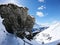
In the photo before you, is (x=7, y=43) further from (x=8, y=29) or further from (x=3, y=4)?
(x=3, y=4)

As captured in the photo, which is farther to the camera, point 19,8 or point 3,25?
point 19,8

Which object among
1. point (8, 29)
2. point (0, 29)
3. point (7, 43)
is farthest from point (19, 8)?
point (7, 43)

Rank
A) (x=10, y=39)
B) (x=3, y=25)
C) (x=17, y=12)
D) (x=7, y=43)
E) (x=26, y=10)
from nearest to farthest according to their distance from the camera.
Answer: (x=7, y=43) < (x=10, y=39) < (x=3, y=25) < (x=17, y=12) < (x=26, y=10)

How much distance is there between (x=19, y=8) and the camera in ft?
118

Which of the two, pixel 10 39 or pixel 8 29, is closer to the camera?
pixel 10 39

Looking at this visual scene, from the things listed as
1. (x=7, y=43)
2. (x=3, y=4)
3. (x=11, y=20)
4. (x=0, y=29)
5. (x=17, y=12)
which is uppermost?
(x=3, y=4)

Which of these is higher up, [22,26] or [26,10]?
[26,10]

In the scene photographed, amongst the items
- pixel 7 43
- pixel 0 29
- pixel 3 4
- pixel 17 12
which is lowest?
pixel 7 43

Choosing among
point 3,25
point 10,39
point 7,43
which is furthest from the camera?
point 3,25

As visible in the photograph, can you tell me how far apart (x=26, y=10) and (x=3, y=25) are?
9.05 m

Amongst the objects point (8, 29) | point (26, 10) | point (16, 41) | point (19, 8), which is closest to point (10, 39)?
point (16, 41)

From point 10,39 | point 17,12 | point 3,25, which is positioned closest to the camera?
point 10,39

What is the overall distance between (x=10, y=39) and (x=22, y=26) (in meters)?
8.82

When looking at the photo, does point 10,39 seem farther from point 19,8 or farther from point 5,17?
point 19,8
